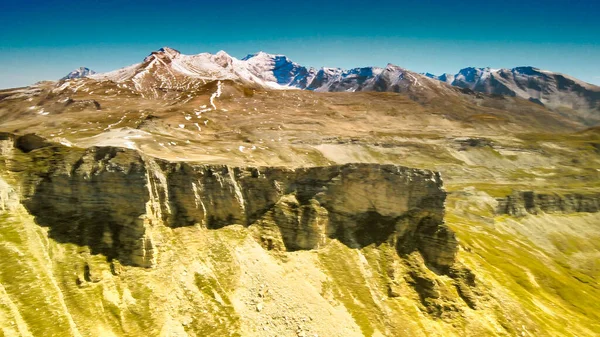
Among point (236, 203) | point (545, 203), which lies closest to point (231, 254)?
point (236, 203)

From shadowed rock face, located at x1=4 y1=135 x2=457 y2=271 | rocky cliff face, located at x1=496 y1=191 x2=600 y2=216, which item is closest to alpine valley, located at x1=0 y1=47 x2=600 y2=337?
shadowed rock face, located at x1=4 y1=135 x2=457 y2=271

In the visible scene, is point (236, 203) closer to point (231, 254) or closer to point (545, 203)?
point (231, 254)

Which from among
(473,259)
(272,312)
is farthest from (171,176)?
(473,259)

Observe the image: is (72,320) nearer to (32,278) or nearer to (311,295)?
(32,278)

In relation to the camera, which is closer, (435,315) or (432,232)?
(435,315)

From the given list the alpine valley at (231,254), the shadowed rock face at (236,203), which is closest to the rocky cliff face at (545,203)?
the alpine valley at (231,254)

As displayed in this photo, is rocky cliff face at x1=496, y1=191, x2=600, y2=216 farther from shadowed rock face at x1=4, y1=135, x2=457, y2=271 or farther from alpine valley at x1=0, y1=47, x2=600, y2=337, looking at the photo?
shadowed rock face at x1=4, y1=135, x2=457, y2=271

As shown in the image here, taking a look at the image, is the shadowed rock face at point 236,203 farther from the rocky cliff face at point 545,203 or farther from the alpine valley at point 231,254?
the rocky cliff face at point 545,203
